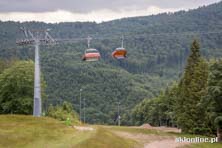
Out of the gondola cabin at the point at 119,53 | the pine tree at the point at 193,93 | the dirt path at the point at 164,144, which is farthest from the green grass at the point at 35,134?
the pine tree at the point at 193,93

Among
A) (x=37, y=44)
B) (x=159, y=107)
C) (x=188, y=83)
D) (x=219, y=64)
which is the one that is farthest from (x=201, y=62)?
(x=159, y=107)

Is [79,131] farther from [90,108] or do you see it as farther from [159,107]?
[90,108]

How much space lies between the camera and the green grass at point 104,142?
3747cm

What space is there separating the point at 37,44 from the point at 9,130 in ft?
54.5

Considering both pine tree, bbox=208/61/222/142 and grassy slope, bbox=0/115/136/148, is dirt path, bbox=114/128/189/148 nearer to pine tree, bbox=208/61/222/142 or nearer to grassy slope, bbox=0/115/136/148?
grassy slope, bbox=0/115/136/148

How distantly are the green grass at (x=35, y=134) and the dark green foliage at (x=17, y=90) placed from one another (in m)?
37.3

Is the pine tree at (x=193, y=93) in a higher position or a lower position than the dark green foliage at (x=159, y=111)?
higher


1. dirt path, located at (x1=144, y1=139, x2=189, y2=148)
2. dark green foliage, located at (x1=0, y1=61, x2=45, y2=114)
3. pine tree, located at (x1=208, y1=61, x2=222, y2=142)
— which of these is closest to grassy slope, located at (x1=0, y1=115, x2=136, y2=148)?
dirt path, located at (x1=144, y1=139, x2=189, y2=148)

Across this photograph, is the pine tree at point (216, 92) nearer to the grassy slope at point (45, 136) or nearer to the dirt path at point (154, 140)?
the dirt path at point (154, 140)

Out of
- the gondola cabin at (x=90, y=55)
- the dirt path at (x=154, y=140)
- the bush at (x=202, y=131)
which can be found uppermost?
the gondola cabin at (x=90, y=55)

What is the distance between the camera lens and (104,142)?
131ft

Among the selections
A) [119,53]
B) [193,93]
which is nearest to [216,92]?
[193,93]

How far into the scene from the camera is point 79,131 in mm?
43406

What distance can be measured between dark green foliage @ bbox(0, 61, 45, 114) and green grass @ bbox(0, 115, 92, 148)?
37.3 meters
